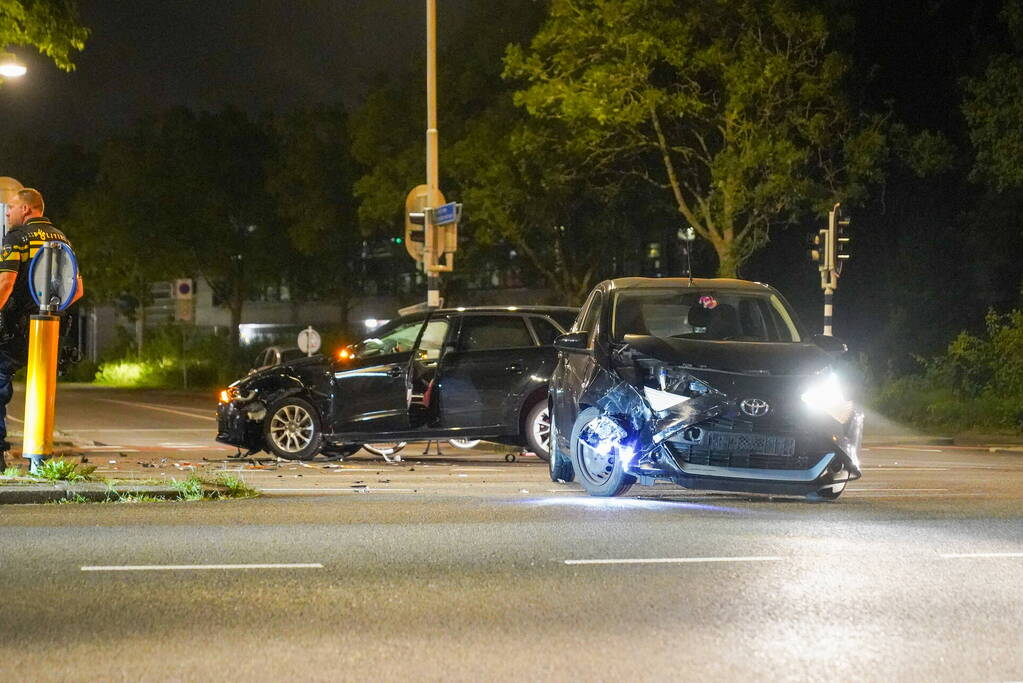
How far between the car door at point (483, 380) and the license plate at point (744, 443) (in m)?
5.53

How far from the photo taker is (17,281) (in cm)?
1275

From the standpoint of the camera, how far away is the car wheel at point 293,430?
1741 cm

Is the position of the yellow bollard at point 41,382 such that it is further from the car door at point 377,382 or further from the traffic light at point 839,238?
the traffic light at point 839,238

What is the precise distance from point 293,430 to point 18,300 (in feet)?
16.9

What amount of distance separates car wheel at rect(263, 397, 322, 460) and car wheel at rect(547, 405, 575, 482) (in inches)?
177

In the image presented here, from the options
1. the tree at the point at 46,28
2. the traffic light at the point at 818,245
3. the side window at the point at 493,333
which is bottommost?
the side window at the point at 493,333

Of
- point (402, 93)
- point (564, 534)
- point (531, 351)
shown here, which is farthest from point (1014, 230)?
point (564, 534)

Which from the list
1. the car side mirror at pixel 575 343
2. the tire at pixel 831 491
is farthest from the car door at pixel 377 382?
the tire at pixel 831 491

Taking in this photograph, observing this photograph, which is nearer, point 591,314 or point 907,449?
point 591,314

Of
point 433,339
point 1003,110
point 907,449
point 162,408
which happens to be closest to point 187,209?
point 162,408

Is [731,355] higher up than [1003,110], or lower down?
lower down

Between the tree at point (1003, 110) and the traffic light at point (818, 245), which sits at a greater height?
the tree at point (1003, 110)

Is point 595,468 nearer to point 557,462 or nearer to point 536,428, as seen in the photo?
point 557,462

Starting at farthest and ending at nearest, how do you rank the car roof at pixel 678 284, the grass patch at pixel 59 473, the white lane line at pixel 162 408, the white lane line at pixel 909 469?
the white lane line at pixel 162 408, the white lane line at pixel 909 469, the car roof at pixel 678 284, the grass patch at pixel 59 473
